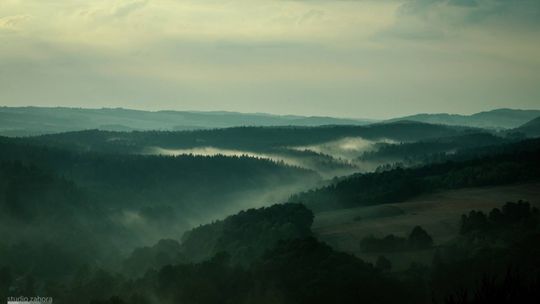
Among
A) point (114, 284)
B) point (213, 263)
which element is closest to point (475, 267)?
point (213, 263)

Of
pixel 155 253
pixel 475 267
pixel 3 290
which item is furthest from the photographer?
pixel 155 253

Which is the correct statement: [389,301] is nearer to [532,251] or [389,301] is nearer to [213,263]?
[532,251]

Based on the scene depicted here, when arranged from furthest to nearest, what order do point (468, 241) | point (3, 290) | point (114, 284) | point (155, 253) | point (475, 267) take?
1. point (155, 253)
2. point (3, 290)
3. point (114, 284)
4. point (468, 241)
5. point (475, 267)

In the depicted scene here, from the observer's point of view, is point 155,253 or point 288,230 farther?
point 155,253

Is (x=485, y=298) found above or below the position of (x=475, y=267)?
above

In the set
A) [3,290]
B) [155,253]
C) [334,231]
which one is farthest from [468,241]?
[3,290]

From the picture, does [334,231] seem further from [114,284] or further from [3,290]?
[3,290]

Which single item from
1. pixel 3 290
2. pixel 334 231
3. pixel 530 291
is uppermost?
pixel 530 291
